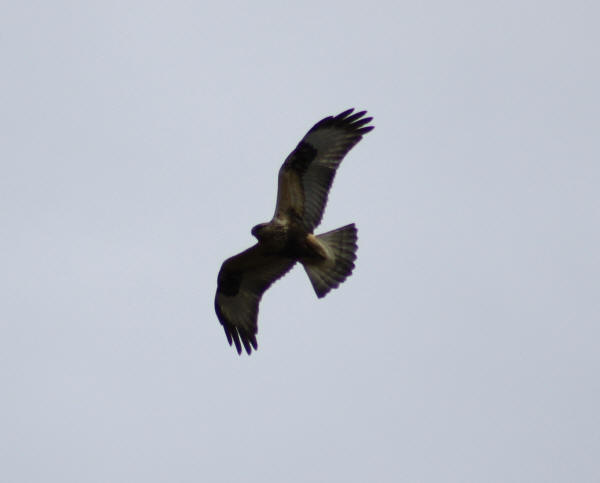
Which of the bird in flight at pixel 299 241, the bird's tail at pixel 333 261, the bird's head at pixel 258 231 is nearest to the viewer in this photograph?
the bird's head at pixel 258 231

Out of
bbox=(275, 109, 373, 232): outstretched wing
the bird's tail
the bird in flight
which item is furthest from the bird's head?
the bird's tail

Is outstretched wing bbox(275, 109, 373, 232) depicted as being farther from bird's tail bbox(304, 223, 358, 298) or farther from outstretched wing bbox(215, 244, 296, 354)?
outstretched wing bbox(215, 244, 296, 354)

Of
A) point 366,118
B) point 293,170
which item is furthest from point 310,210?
point 366,118

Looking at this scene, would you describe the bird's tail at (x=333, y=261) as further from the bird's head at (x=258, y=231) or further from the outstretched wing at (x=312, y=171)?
the bird's head at (x=258, y=231)

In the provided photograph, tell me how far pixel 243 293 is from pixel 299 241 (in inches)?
43.0

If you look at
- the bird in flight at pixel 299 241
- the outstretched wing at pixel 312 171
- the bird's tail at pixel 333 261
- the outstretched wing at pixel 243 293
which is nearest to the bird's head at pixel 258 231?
the bird in flight at pixel 299 241

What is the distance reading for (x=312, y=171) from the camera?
36.2ft

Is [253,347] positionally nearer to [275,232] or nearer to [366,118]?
[275,232]

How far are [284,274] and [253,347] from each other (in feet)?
3.06

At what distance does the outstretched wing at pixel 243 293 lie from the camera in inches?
451

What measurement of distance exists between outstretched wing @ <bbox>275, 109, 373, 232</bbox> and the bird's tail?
0.36 meters

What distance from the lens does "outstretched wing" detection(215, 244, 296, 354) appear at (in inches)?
451

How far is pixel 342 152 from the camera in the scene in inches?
442

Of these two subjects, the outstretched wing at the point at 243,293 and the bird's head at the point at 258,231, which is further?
the outstretched wing at the point at 243,293
